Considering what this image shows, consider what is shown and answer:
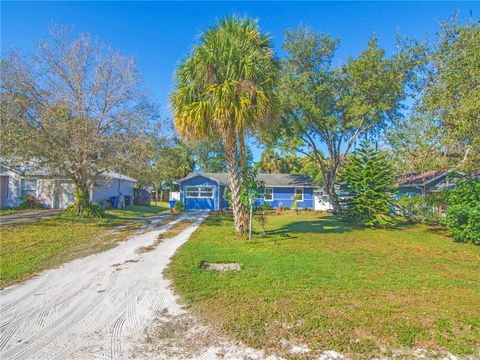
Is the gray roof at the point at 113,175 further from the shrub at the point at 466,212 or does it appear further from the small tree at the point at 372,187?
the shrub at the point at 466,212

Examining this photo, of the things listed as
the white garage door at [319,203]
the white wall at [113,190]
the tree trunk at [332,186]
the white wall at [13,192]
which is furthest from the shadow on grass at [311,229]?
the white wall at [13,192]

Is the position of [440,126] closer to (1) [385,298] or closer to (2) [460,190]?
(2) [460,190]

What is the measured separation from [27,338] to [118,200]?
73.3 ft

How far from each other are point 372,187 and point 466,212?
5178 millimetres

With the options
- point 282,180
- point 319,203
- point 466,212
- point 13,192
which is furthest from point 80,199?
point 319,203

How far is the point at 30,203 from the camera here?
18.8m

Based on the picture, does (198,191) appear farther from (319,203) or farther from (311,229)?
(311,229)

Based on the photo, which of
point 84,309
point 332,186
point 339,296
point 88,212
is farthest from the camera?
point 332,186

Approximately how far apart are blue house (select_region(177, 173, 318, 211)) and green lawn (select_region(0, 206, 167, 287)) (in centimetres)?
1274

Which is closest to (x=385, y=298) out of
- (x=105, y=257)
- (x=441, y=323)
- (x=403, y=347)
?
(x=441, y=323)

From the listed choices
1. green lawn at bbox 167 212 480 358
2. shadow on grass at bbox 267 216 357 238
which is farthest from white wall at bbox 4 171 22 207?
shadow on grass at bbox 267 216 357 238

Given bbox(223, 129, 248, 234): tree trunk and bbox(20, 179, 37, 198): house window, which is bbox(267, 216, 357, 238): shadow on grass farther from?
bbox(20, 179, 37, 198): house window

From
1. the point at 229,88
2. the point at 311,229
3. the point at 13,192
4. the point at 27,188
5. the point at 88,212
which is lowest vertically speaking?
the point at 311,229

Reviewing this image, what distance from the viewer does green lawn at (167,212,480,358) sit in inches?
141
